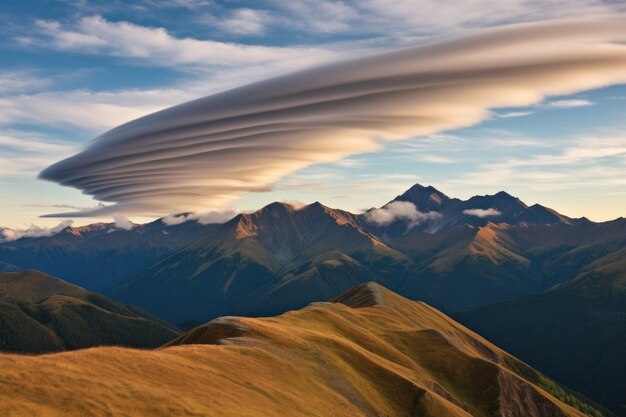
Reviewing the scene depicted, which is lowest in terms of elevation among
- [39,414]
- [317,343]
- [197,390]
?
[317,343]

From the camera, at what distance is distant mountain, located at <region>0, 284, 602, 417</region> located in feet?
163

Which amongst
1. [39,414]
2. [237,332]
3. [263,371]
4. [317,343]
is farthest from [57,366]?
[317,343]

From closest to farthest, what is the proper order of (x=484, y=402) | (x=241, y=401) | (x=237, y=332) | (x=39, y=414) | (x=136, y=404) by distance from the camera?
1. (x=39, y=414)
2. (x=136, y=404)
3. (x=241, y=401)
4. (x=237, y=332)
5. (x=484, y=402)

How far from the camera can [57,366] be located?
53188 millimetres

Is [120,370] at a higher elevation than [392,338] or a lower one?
higher

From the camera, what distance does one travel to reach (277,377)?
81.4 meters

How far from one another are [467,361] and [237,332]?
78.5 m

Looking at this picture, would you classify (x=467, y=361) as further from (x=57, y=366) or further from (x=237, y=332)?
(x=57, y=366)

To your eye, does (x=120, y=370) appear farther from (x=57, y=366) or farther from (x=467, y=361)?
(x=467, y=361)

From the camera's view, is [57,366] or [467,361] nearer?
[57,366]

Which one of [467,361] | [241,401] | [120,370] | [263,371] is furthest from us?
[467,361]

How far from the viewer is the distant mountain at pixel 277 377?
49.8 metres

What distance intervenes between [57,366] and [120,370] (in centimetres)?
745

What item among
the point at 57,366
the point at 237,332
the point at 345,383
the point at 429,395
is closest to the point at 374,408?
the point at 345,383
